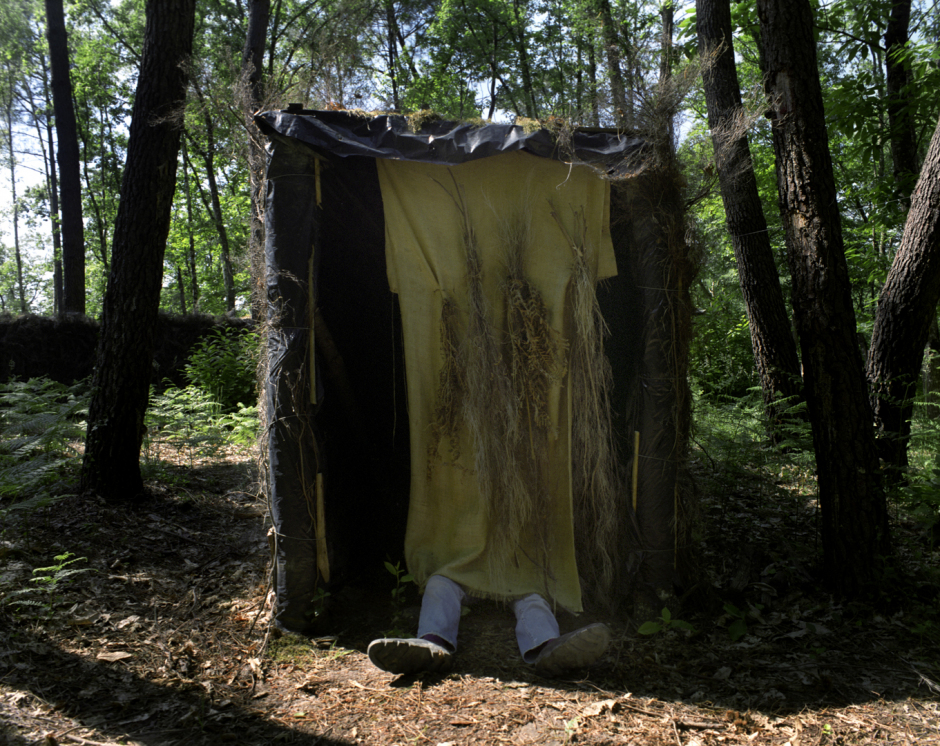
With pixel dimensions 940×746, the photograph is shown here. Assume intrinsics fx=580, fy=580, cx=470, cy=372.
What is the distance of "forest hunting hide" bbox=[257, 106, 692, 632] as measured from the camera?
294 centimetres

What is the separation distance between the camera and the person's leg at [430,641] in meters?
2.53

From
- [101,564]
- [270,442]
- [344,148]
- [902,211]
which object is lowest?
[101,564]

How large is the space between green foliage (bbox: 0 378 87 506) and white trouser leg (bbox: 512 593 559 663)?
2.97 m

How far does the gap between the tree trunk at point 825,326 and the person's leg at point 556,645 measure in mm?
1543

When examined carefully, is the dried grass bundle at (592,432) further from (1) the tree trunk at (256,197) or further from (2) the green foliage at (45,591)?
(2) the green foliage at (45,591)

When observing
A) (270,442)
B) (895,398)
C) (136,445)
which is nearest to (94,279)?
(136,445)

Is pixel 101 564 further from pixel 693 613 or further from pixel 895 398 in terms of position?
pixel 895 398

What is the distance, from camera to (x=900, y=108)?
Result: 687 centimetres

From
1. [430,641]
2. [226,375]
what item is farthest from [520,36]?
[430,641]

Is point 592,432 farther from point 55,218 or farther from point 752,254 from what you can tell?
point 55,218

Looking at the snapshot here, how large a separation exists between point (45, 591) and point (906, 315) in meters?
5.20

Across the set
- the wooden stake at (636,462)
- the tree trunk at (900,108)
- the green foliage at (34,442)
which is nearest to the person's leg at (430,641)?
the wooden stake at (636,462)

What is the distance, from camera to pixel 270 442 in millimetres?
2936

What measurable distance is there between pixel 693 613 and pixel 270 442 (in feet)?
7.86
